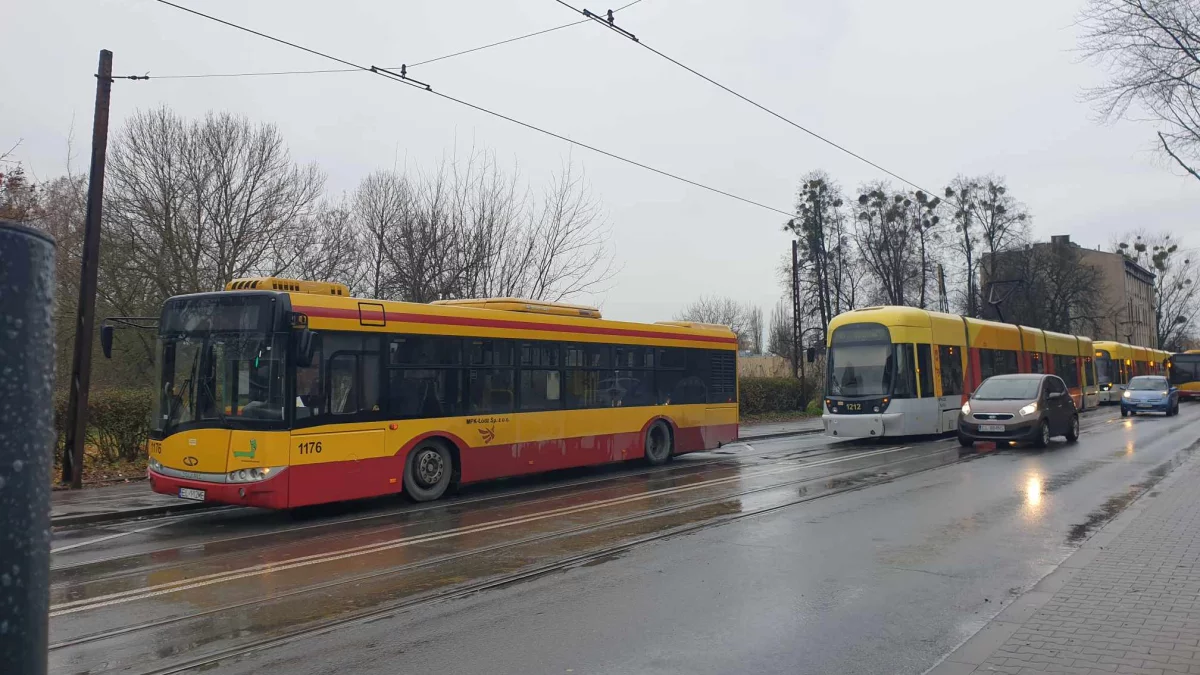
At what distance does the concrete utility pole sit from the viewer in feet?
46.6

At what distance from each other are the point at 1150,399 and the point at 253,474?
118 feet

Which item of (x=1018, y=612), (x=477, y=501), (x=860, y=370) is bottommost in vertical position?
(x=1018, y=612)

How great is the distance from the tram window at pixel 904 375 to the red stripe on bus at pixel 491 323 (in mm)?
5597

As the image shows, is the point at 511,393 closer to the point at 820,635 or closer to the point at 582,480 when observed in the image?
the point at 582,480

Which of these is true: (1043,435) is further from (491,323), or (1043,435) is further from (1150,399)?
(1150,399)

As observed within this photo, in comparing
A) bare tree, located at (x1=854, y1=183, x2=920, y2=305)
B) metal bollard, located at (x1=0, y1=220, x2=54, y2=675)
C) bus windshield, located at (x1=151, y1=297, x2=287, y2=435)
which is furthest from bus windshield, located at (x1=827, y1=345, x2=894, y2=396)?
bare tree, located at (x1=854, y1=183, x2=920, y2=305)

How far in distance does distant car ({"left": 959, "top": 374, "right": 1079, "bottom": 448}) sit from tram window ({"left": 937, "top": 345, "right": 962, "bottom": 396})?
226 centimetres

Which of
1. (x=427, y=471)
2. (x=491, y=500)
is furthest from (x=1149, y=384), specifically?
(x=427, y=471)

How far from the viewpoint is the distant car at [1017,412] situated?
2016cm

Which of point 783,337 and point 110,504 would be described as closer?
point 110,504

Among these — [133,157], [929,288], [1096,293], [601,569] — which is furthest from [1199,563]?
[1096,293]

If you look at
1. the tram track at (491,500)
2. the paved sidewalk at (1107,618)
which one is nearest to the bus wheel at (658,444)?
the tram track at (491,500)

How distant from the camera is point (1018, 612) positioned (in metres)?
6.49

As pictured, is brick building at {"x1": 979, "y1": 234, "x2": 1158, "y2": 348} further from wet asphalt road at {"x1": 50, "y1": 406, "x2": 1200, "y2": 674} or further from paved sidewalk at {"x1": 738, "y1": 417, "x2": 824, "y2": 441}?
wet asphalt road at {"x1": 50, "y1": 406, "x2": 1200, "y2": 674}
